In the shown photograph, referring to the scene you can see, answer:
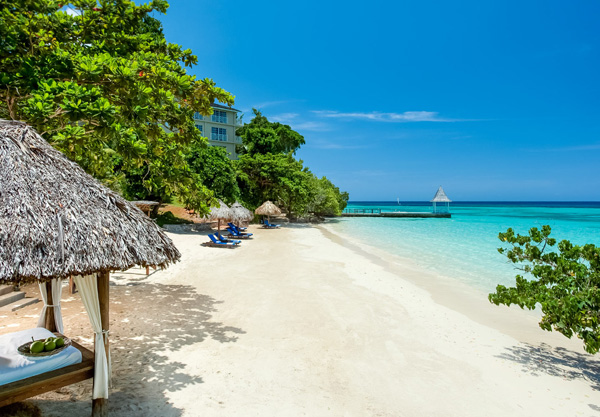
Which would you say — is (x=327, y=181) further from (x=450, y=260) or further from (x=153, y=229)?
(x=153, y=229)

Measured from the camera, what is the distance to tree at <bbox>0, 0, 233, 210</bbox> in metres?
5.84

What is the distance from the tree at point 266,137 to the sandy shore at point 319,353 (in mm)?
24760

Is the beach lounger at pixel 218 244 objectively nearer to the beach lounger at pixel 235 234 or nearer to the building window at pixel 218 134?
the beach lounger at pixel 235 234

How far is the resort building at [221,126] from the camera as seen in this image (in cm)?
4722

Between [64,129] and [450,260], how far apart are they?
1779cm

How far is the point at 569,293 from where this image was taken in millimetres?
5949

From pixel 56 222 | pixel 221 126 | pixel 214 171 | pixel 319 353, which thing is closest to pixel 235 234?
pixel 214 171

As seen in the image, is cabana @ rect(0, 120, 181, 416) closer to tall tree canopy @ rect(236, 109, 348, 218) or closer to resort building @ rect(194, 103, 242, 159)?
tall tree canopy @ rect(236, 109, 348, 218)

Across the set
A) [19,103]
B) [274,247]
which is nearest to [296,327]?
→ [19,103]

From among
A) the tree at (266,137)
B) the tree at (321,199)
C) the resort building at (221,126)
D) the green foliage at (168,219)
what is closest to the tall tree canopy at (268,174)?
the tree at (266,137)

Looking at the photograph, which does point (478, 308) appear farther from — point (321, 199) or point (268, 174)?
point (321, 199)

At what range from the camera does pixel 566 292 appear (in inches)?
237

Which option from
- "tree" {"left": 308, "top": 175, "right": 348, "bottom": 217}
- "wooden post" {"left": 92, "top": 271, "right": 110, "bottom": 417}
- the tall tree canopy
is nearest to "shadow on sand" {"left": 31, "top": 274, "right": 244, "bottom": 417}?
"wooden post" {"left": 92, "top": 271, "right": 110, "bottom": 417}

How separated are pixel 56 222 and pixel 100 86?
172 inches
